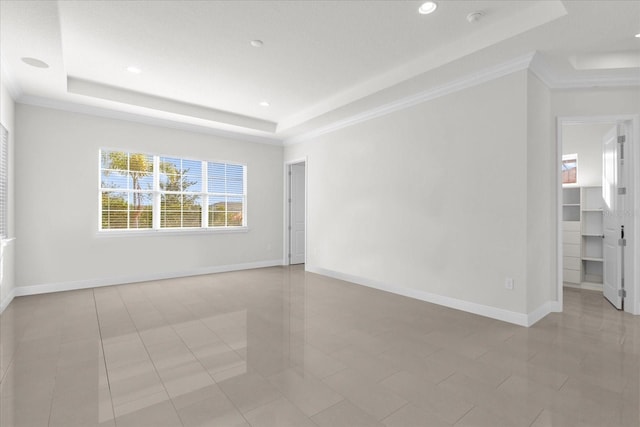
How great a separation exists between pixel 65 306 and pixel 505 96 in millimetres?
5882

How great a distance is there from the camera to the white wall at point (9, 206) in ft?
12.6

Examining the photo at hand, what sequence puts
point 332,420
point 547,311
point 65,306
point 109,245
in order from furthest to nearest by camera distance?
point 109,245 < point 65,306 < point 547,311 < point 332,420

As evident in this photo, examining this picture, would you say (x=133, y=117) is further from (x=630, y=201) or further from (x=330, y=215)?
(x=630, y=201)

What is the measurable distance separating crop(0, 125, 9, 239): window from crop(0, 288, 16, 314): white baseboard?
0.79 meters

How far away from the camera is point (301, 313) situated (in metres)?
3.84

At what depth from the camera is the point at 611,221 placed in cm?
419

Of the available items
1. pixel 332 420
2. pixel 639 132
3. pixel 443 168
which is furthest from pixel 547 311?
pixel 332 420

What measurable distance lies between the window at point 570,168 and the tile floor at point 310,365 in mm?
2171

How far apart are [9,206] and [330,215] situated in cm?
466

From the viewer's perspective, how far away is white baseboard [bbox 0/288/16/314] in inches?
151

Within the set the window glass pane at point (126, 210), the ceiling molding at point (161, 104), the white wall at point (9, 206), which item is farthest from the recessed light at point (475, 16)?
the window glass pane at point (126, 210)

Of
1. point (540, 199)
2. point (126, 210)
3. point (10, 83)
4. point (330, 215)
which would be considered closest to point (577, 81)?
point (540, 199)

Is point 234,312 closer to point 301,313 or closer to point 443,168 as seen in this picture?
point 301,313

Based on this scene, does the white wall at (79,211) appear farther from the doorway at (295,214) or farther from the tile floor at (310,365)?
the doorway at (295,214)
